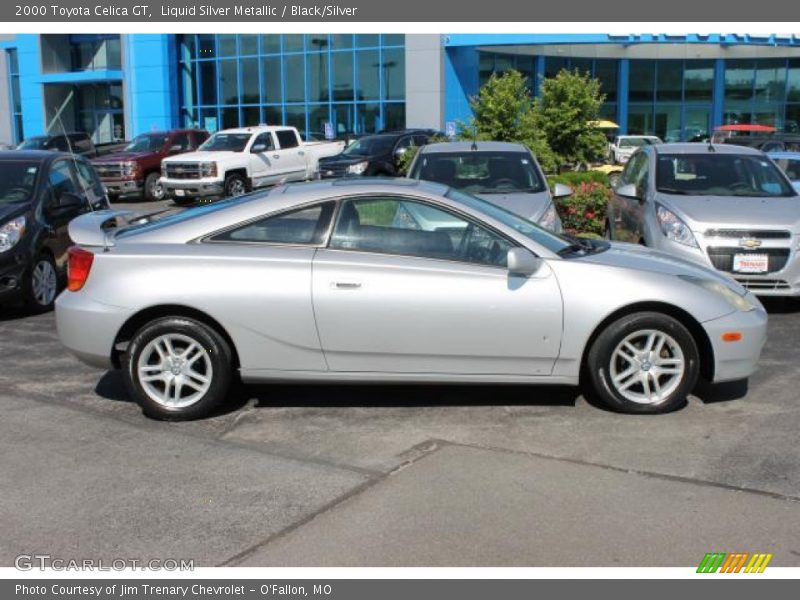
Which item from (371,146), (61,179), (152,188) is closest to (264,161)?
(371,146)

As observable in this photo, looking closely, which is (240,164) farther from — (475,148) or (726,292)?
(726,292)

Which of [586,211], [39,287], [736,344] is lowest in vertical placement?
[39,287]

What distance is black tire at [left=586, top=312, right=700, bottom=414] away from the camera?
222 inches

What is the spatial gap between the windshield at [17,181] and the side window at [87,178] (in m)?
0.74

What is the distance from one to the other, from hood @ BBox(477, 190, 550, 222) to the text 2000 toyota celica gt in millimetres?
3507

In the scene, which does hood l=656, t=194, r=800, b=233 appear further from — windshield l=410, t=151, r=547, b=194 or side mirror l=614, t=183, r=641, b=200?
windshield l=410, t=151, r=547, b=194

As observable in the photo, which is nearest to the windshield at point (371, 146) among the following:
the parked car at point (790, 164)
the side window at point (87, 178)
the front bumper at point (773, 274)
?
the parked car at point (790, 164)

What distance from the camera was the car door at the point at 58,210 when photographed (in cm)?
968

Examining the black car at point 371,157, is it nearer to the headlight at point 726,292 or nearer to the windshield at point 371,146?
the windshield at point 371,146

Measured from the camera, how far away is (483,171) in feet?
34.7

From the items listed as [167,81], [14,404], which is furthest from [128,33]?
[14,404]

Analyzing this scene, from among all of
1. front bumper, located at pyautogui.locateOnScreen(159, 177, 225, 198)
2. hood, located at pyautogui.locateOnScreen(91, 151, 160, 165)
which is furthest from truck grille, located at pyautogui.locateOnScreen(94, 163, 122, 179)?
front bumper, located at pyautogui.locateOnScreen(159, 177, 225, 198)

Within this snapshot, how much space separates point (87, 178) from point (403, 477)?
783 cm

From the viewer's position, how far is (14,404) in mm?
6215
